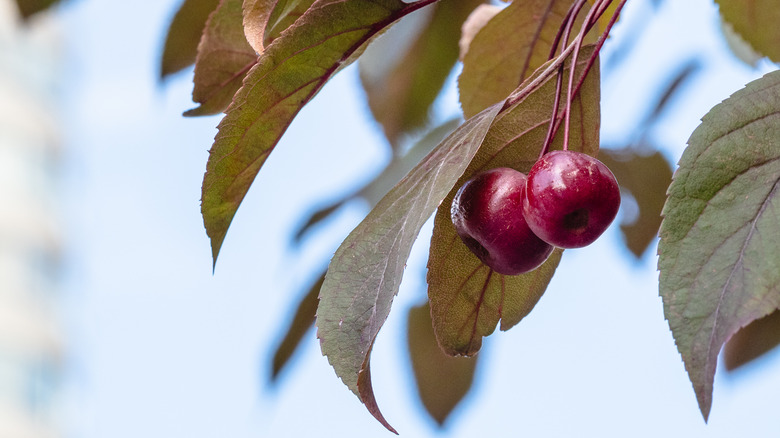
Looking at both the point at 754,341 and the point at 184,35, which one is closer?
the point at 754,341

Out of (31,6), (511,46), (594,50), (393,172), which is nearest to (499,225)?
(594,50)

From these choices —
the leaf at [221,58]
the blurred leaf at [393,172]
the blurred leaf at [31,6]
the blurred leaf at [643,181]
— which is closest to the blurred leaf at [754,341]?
the blurred leaf at [643,181]

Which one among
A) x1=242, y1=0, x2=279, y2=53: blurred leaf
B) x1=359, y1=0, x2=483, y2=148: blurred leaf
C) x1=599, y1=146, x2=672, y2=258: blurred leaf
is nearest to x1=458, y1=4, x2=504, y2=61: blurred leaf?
x1=359, y1=0, x2=483, y2=148: blurred leaf

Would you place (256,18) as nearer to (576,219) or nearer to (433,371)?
(576,219)

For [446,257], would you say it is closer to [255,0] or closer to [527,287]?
[527,287]

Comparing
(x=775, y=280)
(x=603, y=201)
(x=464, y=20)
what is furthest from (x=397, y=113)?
(x=775, y=280)

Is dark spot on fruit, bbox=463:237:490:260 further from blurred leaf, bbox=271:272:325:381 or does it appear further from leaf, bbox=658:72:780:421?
blurred leaf, bbox=271:272:325:381
